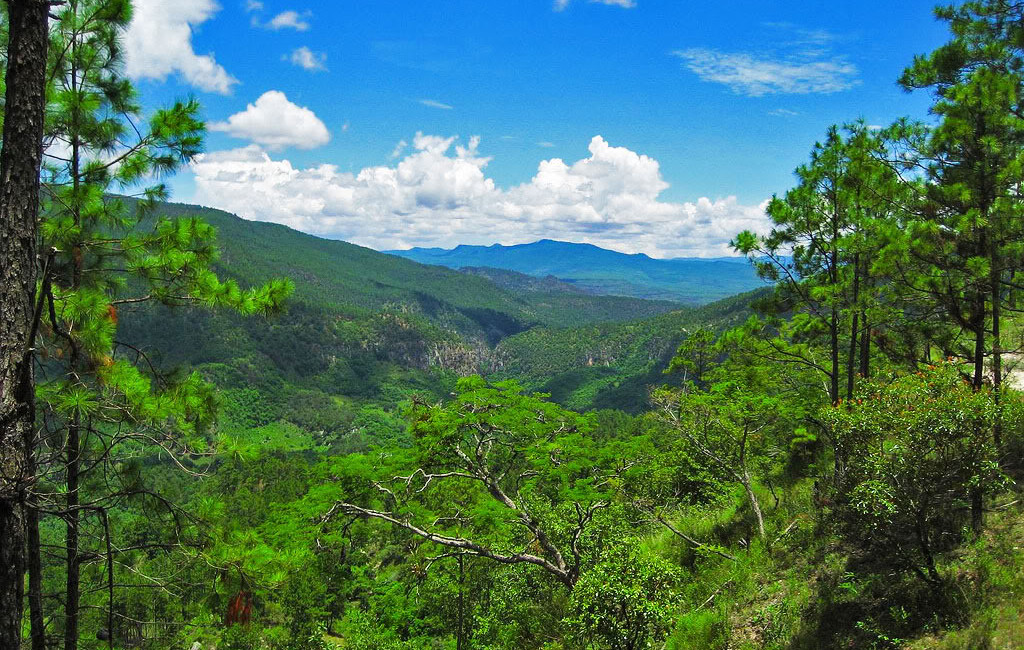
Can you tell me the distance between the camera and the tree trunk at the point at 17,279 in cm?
313

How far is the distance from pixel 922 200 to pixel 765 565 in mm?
7203

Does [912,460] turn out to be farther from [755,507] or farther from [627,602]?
[755,507]

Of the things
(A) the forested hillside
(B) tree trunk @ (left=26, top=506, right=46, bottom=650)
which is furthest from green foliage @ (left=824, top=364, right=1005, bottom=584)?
(B) tree trunk @ (left=26, top=506, right=46, bottom=650)

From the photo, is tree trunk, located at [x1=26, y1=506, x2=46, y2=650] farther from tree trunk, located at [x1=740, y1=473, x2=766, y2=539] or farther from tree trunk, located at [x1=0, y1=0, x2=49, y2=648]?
tree trunk, located at [x1=740, y1=473, x2=766, y2=539]

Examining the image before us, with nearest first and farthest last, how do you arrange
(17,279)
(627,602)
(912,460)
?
(17,279) < (912,460) < (627,602)

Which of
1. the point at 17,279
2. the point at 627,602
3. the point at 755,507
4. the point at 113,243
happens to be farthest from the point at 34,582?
the point at 755,507

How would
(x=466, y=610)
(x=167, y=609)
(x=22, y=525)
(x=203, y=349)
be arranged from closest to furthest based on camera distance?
(x=22, y=525) < (x=466, y=610) < (x=167, y=609) < (x=203, y=349)

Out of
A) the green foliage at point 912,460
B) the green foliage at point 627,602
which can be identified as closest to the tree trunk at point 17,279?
the green foliage at point 627,602

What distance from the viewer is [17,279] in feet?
10.7

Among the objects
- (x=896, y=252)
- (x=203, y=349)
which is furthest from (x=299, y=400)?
(x=896, y=252)

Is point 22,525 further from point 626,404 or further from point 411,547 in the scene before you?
point 626,404

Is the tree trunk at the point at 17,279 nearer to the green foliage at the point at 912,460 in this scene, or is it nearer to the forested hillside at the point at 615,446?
the forested hillside at the point at 615,446

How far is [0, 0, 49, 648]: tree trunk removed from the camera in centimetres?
313

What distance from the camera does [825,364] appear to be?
16.8m
